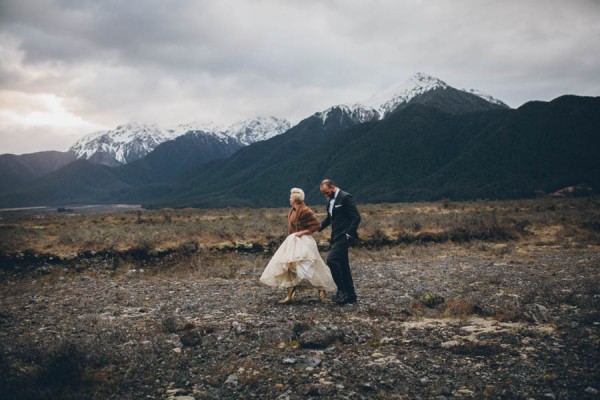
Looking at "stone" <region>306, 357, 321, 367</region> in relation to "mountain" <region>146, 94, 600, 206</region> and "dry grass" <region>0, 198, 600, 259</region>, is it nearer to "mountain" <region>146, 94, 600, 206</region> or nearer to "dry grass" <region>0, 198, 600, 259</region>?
"dry grass" <region>0, 198, 600, 259</region>

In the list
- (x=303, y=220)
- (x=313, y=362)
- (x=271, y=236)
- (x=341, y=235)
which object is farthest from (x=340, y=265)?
(x=271, y=236)

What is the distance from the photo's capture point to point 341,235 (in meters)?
9.36

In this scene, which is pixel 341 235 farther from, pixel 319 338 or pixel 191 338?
pixel 191 338

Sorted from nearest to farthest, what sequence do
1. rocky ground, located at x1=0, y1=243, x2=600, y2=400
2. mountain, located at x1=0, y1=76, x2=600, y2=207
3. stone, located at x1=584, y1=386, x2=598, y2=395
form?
stone, located at x1=584, y1=386, x2=598, y2=395, rocky ground, located at x1=0, y1=243, x2=600, y2=400, mountain, located at x1=0, y1=76, x2=600, y2=207

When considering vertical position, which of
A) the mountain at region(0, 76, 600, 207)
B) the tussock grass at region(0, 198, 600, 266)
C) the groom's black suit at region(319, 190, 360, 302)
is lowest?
the tussock grass at region(0, 198, 600, 266)

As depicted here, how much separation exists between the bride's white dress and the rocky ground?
61cm

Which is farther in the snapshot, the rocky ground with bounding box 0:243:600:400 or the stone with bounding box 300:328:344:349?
the stone with bounding box 300:328:344:349

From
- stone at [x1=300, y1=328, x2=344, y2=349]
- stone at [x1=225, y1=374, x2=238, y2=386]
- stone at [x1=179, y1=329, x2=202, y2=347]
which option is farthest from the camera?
stone at [x1=179, y1=329, x2=202, y2=347]

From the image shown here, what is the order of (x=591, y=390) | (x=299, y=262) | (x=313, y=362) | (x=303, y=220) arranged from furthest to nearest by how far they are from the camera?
1. (x=303, y=220)
2. (x=299, y=262)
3. (x=313, y=362)
4. (x=591, y=390)

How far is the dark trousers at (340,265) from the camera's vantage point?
9.33m

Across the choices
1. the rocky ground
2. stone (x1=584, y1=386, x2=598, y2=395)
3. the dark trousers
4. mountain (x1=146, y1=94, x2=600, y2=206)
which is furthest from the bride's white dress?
mountain (x1=146, y1=94, x2=600, y2=206)

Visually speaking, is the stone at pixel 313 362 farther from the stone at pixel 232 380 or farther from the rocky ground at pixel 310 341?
the stone at pixel 232 380

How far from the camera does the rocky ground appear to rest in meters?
5.32

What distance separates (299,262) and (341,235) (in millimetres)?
1185
